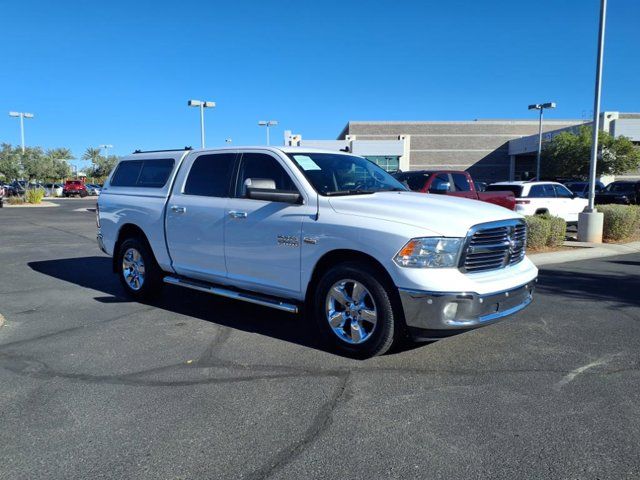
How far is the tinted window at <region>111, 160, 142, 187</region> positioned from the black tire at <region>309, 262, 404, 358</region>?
368 cm

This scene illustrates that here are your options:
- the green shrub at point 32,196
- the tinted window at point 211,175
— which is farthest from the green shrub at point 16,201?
the tinted window at point 211,175

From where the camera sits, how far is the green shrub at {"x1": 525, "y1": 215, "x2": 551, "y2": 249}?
11.4 metres

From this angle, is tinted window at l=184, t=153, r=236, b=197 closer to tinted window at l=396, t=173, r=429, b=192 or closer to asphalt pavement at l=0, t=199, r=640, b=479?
asphalt pavement at l=0, t=199, r=640, b=479

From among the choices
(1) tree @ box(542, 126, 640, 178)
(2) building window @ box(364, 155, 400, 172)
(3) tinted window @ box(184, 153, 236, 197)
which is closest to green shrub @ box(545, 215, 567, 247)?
(3) tinted window @ box(184, 153, 236, 197)

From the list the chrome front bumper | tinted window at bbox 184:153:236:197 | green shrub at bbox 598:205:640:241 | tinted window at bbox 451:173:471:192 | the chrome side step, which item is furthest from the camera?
green shrub at bbox 598:205:640:241

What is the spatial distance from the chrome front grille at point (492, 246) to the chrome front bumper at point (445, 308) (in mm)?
284

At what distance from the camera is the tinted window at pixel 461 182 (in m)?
13.0

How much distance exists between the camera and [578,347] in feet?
16.3

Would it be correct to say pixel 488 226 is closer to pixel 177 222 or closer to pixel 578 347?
pixel 578 347

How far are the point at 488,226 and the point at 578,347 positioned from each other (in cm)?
166

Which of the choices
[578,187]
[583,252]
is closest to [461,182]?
[583,252]

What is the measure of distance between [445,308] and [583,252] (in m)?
8.95

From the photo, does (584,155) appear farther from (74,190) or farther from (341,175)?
(74,190)

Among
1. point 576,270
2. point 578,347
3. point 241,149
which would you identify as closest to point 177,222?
point 241,149
